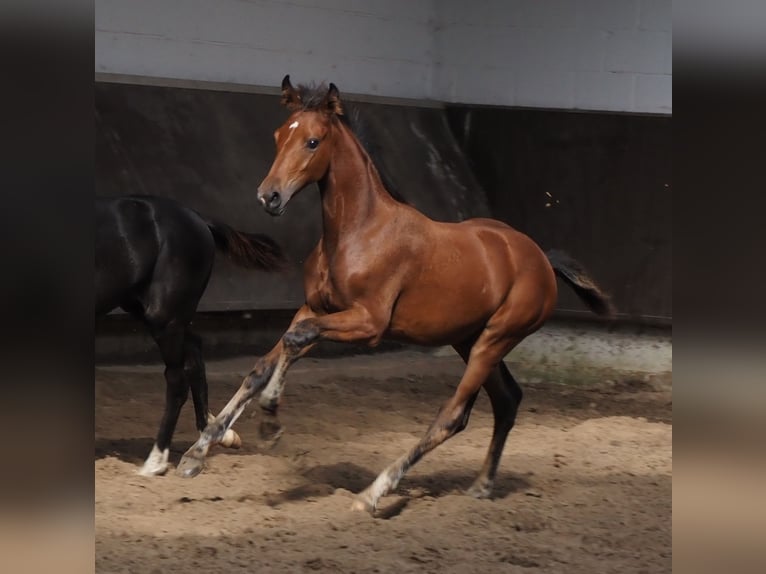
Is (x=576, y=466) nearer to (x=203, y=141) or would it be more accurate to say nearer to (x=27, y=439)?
(x=203, y=141)

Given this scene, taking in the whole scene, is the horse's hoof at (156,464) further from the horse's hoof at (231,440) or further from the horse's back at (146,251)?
the horse's back at (146,251)

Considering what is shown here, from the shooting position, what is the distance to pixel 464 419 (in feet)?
12.9

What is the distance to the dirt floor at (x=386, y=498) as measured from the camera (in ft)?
10.6

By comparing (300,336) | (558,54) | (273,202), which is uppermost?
(558,54)

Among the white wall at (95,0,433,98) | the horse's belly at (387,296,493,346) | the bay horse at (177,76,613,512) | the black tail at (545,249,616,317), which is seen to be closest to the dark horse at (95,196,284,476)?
the bay horse at (177,76,613,512)

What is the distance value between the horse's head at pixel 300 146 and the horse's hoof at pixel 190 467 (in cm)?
95

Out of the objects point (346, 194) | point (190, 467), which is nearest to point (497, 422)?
point (346, 194)

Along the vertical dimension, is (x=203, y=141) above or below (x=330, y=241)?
above

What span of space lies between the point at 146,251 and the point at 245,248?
545mm

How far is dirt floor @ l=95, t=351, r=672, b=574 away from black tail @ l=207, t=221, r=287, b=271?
2.79 ft

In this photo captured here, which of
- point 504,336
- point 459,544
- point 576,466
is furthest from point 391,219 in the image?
point 576,466

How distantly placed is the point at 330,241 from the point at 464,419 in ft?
2.74

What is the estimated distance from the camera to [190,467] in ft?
12.4

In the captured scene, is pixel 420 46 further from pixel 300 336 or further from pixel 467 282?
pixel 300 336
